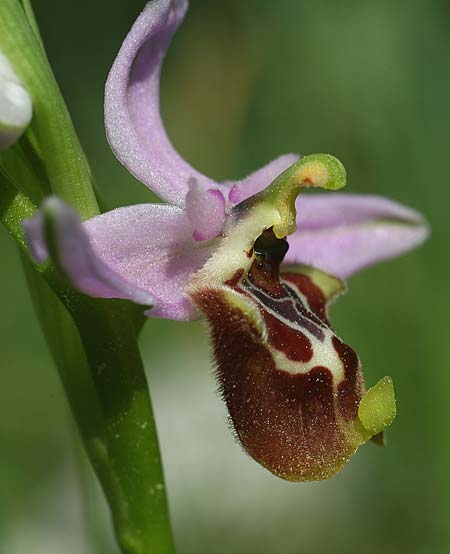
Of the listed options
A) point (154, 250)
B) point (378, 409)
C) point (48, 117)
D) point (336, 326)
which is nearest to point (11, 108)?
point (48, 117)

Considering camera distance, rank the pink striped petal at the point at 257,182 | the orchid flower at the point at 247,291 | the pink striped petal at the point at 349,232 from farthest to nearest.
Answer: the pink striped petal at the point at 349,232 < the pink striped petal at the point at 257,182 < the orchid flower at the point at 247,291

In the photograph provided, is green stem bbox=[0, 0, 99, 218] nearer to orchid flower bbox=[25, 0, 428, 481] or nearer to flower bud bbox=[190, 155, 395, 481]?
orchid flower bbox=[25, 0, 428, 481]

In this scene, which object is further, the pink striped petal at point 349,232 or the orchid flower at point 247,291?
the pink striped petal at point 349,232

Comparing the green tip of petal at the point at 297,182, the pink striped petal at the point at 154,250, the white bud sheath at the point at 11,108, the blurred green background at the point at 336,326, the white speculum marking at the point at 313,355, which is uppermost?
the white bud sheath at the point at 11,108

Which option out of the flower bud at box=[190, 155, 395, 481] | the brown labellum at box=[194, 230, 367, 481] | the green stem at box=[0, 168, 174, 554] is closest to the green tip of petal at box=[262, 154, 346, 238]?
the flower bud at box=[190, 155, 395, 481]

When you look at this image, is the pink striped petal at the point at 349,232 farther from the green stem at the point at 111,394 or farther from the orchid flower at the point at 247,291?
the green stem at the point at 111,394

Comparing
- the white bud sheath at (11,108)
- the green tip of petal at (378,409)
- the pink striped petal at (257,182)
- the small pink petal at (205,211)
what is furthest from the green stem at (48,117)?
the green tip of petal at (378,409)
